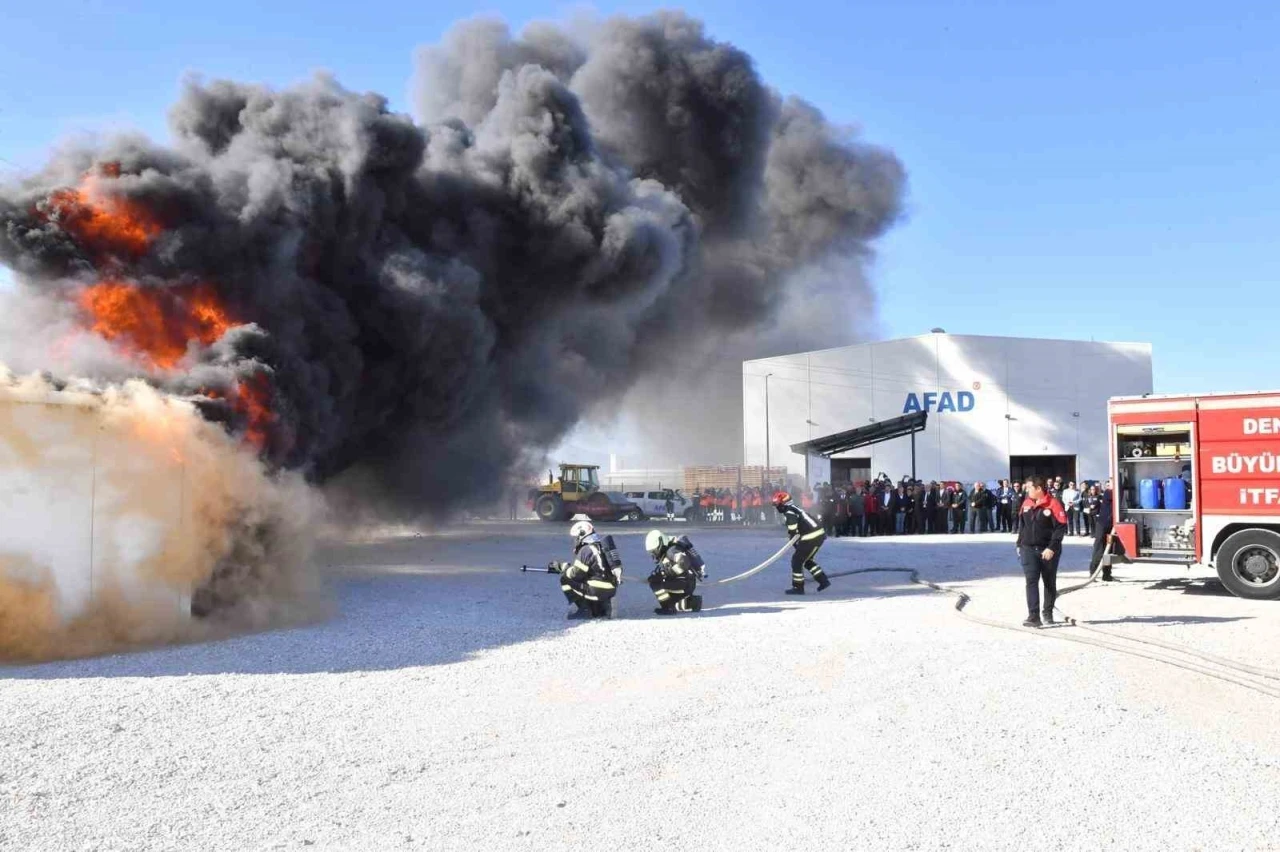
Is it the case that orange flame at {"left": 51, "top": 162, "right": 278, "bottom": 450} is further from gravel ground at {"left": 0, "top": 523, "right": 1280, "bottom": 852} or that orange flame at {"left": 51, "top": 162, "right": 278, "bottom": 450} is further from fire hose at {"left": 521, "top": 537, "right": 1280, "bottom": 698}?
fire hose at {"left": 521, "top": 537, "right": 1280, "bottom": 698}

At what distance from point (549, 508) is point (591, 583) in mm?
26907

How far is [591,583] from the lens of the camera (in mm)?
11078

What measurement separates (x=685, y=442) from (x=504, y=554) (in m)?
29.1

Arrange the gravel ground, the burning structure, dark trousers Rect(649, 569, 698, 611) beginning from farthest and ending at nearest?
the burning structure, dark trousers Rect(649, 569, 698, 611), the gravel ground

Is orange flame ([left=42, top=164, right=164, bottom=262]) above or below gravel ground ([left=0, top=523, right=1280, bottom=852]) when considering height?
above

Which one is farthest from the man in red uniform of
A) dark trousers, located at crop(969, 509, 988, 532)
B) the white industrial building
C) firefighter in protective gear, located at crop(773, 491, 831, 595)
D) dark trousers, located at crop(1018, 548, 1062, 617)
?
the white industrial building

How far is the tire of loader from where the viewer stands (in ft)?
122

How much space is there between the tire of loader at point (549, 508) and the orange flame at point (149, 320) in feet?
80.0

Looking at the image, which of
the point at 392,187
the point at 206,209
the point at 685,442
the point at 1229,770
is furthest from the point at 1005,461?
the point at 1229,770

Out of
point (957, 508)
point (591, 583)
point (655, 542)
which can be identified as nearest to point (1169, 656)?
point (655, 542)

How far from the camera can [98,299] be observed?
1252cm

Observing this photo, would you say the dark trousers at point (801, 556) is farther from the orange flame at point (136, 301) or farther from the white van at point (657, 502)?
the white van at point (657, 502)

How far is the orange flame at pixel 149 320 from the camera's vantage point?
12406 millimetres

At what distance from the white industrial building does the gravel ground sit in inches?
956
